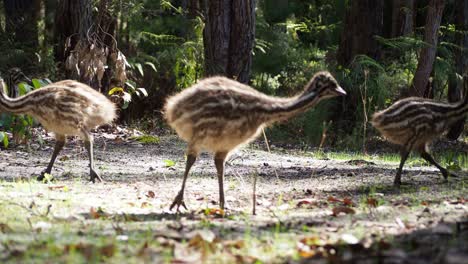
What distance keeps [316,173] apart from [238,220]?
13.5ft

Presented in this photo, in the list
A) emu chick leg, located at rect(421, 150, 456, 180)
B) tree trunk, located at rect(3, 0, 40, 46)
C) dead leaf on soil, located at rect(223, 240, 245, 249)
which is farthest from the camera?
tree trunk, located at rect(3, 0, 40, 46)

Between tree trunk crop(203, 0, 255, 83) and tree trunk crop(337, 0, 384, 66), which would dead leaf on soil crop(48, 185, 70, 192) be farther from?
tree trunk crop(337, 0, 384, 66)

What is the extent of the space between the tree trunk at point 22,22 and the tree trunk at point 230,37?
6.50 meters

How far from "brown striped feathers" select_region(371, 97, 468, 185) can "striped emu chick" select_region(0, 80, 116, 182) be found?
12.5 ft

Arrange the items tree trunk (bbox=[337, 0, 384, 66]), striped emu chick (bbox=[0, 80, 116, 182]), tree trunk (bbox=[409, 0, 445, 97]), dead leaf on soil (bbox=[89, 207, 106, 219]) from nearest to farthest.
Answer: dead leaf on soil (bbox=[89, 207, 106, 219]) → striped emu chick (bbox=[0, 80, 116, 182]) → tree trunk (bbox=[409, 0, 445, 97]) → tree trunk (bbox=[337, 0, 384, 66])

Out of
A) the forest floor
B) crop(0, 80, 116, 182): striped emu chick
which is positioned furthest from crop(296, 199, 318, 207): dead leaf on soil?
crop(0, 80, 116, 182): striped emu chick

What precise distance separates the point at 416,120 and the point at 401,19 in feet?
44.4

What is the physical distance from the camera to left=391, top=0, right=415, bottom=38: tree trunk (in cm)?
2127

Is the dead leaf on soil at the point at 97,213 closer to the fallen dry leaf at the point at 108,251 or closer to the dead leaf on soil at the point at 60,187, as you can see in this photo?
the dead leaf on soil at the point at 60,187

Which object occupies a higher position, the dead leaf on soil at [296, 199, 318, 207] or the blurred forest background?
the blurred forest background

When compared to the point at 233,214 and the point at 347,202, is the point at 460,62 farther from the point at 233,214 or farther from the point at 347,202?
the point at 233,214

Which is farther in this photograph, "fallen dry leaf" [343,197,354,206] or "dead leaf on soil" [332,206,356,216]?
"fallen dry leaf" [343,197,354,206]

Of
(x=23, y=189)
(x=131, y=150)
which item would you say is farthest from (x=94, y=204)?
(x=131, y=150)

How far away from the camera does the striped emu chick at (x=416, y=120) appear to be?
9125 millimetres
